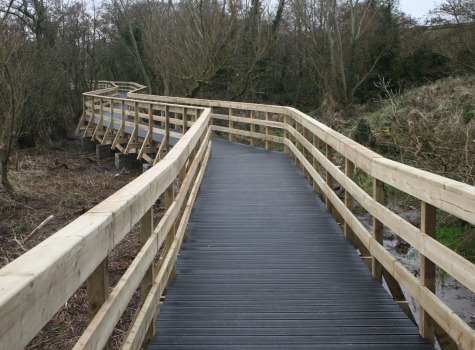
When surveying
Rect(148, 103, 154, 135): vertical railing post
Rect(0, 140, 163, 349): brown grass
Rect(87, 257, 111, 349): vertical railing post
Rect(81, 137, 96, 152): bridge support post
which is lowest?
Rect(0, 140, 163, 349): brown grass

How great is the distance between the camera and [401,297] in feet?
14.5

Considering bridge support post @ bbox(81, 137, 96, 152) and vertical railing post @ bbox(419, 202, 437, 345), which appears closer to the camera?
vertical railing post @ bbox(419, 202, 437, 345)

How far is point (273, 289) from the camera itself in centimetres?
461

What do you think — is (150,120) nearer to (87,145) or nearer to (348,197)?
(87,145)

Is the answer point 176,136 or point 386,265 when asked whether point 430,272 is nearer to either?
point 386,265

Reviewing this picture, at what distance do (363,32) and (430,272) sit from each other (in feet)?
82.4

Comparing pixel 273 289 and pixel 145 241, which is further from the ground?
pixel 145 241

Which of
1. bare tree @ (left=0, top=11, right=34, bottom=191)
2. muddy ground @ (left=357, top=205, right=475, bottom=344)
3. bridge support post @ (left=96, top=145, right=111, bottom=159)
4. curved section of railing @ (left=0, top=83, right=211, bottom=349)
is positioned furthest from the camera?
bridge support post @ (left=96, top=145, right=111, bottom=159)

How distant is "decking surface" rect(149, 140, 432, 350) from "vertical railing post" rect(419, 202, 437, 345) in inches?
3.2

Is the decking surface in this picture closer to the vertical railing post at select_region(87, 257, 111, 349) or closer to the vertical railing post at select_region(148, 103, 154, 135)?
the vertical railing post at select_region(87, 257, 111, 349)

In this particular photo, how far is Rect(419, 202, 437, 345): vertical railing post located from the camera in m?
3.42

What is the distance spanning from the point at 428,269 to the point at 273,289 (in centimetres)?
150

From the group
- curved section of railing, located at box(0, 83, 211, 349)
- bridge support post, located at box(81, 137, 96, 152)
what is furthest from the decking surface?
bridge support post, located at box(81, 137, 96, 152)

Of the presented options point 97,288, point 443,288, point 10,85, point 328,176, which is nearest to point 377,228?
point 328,176
